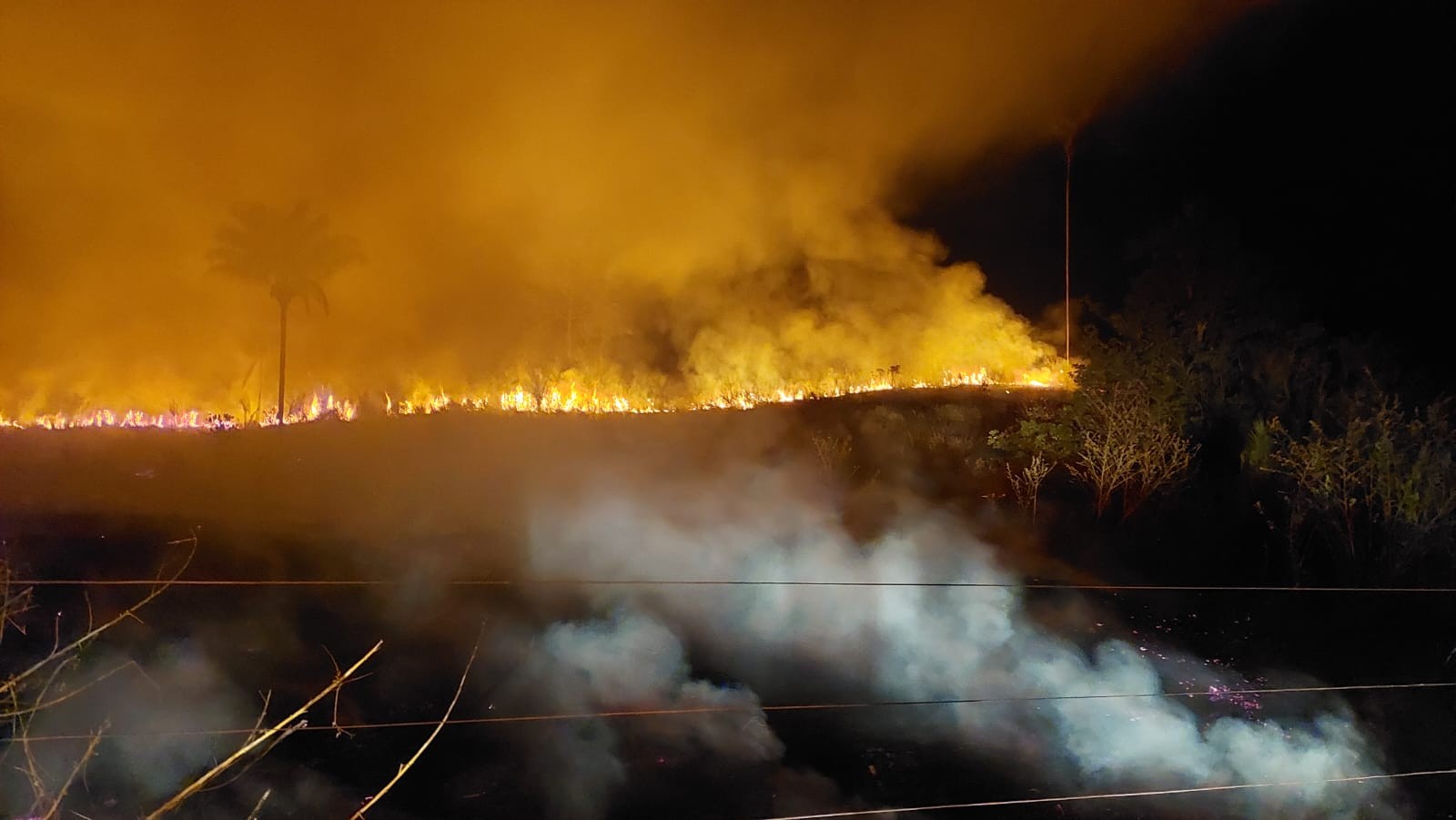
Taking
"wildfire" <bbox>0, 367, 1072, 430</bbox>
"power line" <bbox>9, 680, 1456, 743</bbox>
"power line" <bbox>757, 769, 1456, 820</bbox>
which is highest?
"wildfire" <bbox>0, 367, 1072, 430</bbox>

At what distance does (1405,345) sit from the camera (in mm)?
14102

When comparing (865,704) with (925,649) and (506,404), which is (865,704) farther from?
(506,404)

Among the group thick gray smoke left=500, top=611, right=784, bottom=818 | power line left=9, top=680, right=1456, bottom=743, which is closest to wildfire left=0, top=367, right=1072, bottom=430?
thick gray smoke left=500, top=611, right=784, bottom=818

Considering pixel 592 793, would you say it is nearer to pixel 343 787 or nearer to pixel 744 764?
pixel 744 764

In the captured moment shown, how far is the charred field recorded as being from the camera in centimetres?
643

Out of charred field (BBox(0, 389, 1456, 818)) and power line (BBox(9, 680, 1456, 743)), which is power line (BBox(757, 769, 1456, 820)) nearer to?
charred field (BBox(0, 389, 1456, 818))

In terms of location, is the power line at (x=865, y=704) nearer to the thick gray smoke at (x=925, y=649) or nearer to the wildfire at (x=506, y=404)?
the thick gray smoke at (x=925, y=649)

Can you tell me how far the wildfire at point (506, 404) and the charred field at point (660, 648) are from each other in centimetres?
322

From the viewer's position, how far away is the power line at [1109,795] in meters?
5.97

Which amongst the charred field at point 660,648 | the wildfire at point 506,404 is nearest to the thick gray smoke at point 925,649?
the charred field at point 660,648

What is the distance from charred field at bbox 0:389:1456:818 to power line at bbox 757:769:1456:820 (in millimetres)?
74

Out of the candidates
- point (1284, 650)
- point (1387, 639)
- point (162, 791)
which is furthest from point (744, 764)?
point (1387, 639)

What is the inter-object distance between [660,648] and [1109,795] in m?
4.29

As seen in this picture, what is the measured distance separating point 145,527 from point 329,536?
2483 millimetres
